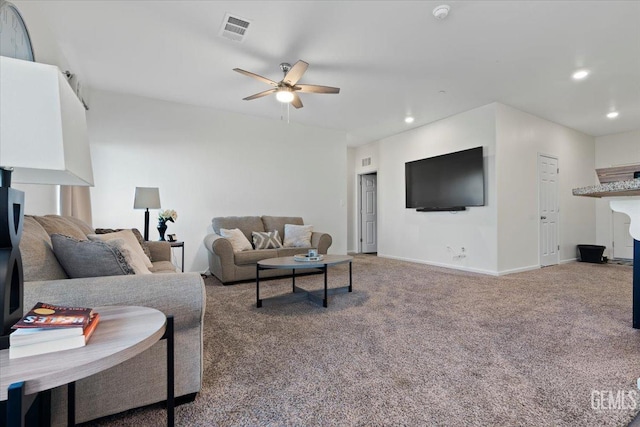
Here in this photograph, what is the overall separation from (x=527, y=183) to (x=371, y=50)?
142 inches

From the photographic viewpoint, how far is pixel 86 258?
1.40 m

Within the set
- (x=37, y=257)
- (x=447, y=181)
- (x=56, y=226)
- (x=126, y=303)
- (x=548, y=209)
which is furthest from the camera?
(x=548, y=209)

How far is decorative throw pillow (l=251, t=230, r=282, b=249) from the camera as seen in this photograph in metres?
4.33

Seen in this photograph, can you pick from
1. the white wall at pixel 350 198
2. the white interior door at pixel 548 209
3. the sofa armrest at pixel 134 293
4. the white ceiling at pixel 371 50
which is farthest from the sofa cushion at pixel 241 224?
the white interior door at pixel 548 209

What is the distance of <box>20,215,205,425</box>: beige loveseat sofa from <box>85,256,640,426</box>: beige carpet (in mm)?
113

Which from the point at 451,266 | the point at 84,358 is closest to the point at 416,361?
the point at 84,358

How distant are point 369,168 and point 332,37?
4.29m

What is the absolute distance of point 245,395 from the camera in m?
1.48

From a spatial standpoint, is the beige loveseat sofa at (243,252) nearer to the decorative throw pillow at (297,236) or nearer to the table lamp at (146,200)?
the decorative throw pillow at (297,236)

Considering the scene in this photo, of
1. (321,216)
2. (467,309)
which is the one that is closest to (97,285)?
(467,309)

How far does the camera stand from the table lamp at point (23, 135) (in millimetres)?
735

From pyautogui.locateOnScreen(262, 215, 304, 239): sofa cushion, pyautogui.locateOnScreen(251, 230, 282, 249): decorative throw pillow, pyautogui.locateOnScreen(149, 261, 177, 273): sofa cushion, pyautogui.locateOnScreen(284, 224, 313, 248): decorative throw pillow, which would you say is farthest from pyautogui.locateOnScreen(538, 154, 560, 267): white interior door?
pyautogui.locateOnScreen(149, 261, 177, 273): sofa cushion

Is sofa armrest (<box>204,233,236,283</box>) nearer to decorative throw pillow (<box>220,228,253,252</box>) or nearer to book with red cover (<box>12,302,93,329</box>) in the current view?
decorative throw pillow (<box>220,228,253,252</box>)

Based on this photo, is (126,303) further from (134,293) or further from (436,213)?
(436,213)
